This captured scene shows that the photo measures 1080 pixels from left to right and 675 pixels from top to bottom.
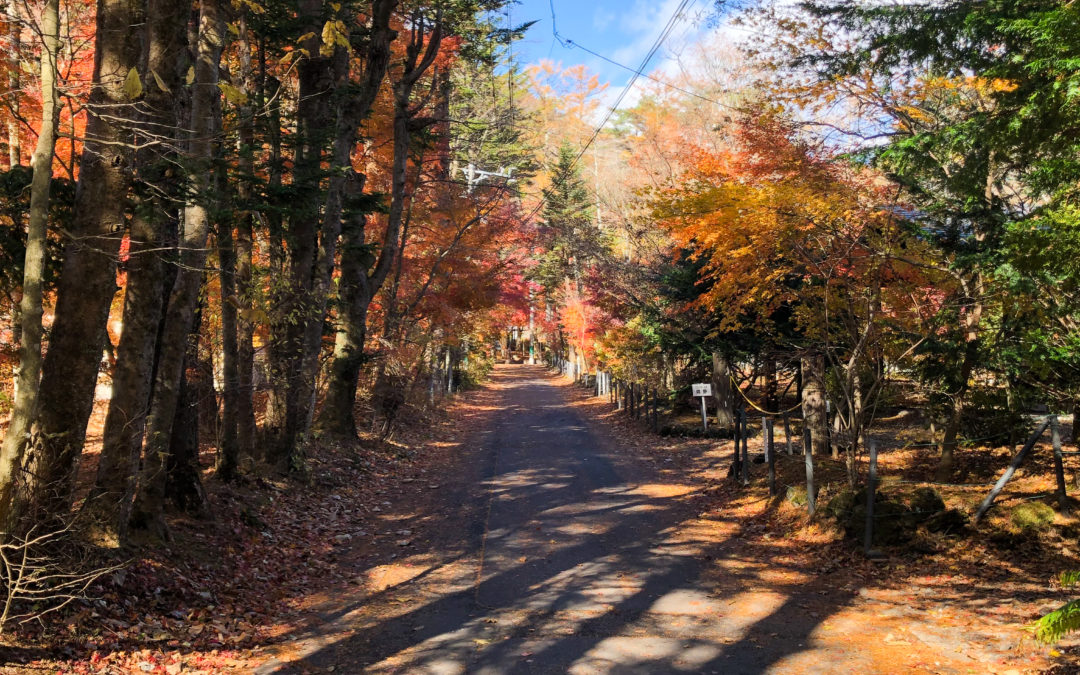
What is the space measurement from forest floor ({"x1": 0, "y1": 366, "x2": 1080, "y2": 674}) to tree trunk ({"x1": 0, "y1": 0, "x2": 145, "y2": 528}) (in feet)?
4.08

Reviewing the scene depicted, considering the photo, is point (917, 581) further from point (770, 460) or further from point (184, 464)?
point (184, 464)

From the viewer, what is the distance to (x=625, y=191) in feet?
108

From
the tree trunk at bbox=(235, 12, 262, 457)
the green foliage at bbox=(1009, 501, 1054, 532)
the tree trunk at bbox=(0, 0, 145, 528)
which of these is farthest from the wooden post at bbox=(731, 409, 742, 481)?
the tree trunk at bbox=(0, 0, 145, 528)

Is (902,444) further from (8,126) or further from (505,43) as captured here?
(8,126)

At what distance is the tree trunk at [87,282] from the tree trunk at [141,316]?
18.1 inches

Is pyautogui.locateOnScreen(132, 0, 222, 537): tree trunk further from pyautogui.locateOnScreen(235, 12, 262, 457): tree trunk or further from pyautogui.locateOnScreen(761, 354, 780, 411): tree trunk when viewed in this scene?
pyautogui.locateOnScreen(761, 354, 780, 411): tree trunk

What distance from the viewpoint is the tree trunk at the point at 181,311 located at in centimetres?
823

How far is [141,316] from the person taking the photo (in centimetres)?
761

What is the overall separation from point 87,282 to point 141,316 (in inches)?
33.3

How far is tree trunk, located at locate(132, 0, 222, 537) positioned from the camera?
823 centimetres

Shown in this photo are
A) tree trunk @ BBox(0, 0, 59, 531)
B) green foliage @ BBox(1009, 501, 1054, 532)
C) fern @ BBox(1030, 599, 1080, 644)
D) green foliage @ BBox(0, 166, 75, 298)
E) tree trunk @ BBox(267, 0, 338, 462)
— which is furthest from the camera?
tree trunk @ BBox(267, 0, 338, 462)

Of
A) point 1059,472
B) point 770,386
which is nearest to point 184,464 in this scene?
point 1059,472

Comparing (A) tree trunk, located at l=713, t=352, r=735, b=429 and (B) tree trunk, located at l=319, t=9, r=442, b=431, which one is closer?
(B) tree trunk, located at l=319, t=9, r=442, b=431

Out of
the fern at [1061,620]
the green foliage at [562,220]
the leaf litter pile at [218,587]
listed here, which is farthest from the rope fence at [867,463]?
the green foliage at [562,220]
